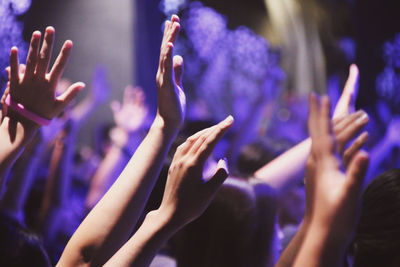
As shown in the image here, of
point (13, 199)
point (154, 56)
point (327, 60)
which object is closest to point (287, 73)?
point (327, 60)

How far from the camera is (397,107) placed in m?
3.50

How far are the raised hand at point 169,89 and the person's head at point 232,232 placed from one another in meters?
0.25

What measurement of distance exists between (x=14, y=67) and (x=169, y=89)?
42cm

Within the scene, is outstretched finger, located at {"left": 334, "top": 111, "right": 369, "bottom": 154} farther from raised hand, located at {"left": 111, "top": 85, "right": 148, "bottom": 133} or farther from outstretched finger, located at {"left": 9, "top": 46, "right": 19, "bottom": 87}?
raised hand, located at {"left": 111, "top": 85, "right": 148, "bottom": 133}

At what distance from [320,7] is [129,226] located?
19.0 ft

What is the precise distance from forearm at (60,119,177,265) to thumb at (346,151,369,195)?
43cm

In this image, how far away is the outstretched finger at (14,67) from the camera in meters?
1.02

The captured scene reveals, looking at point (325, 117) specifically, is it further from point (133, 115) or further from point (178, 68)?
point (133, 115)

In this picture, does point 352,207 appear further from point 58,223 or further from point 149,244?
point 58,223

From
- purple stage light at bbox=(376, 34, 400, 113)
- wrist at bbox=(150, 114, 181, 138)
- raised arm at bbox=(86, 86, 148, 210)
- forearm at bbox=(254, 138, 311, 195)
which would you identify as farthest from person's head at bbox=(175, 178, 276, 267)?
purple stage light at bbox=(376, 34, 400, 113)

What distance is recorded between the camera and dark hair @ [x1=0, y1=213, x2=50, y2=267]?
857mm

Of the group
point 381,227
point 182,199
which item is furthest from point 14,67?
point 381,227

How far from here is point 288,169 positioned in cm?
119

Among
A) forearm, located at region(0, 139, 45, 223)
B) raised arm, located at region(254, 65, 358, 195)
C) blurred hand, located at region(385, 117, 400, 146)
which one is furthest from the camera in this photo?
blurred hand, located at region(385, 117, 400, 146)
